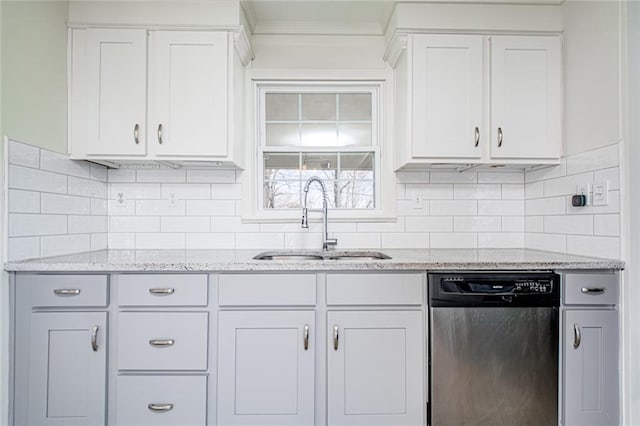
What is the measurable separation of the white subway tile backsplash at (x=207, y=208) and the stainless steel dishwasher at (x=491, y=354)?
1399 millimetres

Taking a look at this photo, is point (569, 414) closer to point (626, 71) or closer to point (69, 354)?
point (626, 71)

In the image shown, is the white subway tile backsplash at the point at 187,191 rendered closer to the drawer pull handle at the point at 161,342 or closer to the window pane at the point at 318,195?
the window pane at the point at 318,195

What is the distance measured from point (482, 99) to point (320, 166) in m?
1.05

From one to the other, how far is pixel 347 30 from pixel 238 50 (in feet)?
2.44

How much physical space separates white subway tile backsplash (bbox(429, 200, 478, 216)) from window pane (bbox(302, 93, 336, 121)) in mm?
894

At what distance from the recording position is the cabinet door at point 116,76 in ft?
6.57

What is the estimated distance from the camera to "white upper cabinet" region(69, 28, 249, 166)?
79.0 inches

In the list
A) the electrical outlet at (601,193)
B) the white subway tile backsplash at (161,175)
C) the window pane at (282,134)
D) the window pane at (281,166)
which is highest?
the window pane at (282,134)

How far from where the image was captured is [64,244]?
1989 millimetres

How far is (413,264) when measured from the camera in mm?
1718

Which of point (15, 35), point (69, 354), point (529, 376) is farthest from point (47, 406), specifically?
point (529, 376)

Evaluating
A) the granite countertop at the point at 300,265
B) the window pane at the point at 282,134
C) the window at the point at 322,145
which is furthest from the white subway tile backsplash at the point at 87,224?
the window pane at the point at 282,134

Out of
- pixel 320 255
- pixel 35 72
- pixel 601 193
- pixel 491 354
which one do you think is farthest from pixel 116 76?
pixel 601 193

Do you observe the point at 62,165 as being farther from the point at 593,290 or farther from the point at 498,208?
the point at 593,290
